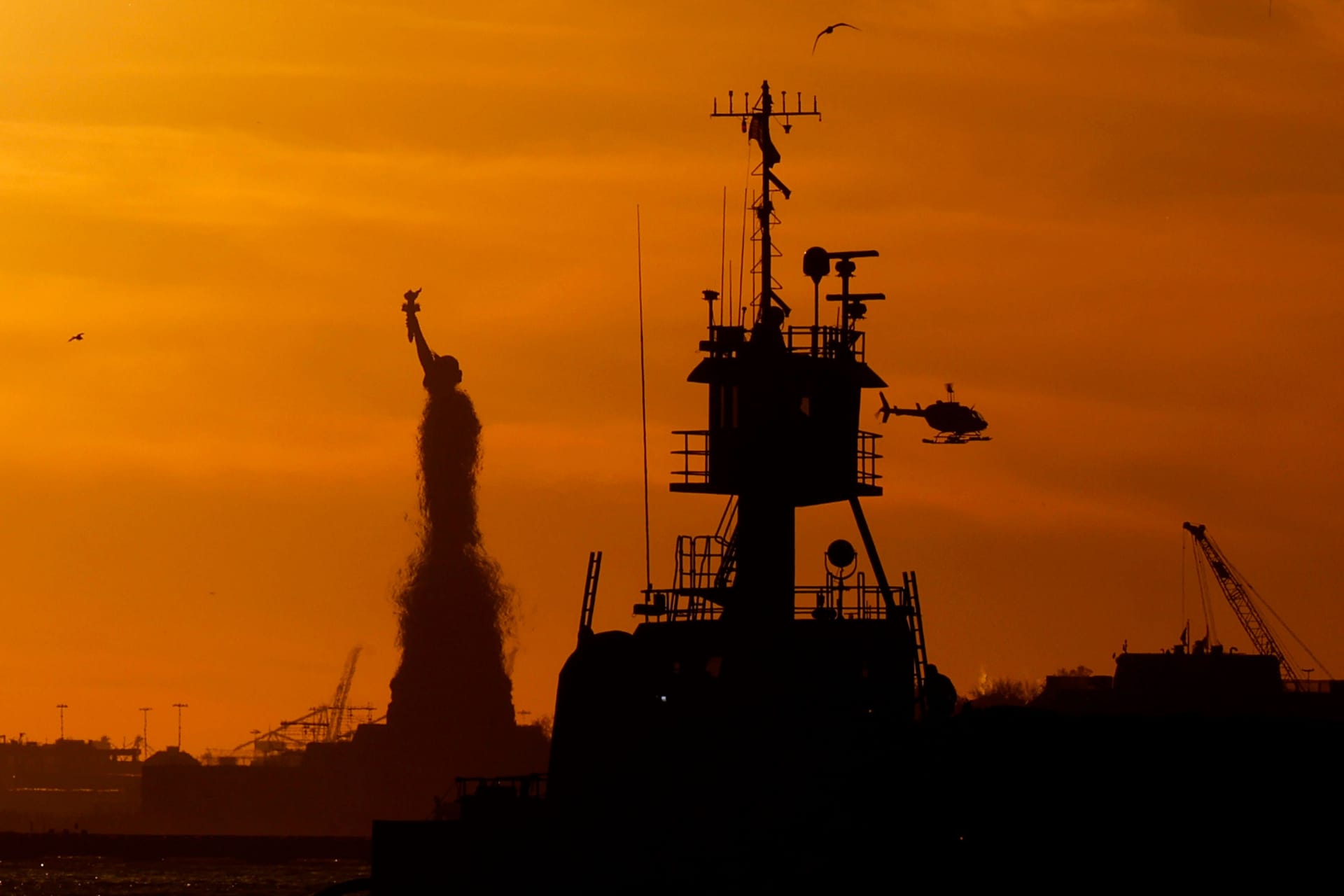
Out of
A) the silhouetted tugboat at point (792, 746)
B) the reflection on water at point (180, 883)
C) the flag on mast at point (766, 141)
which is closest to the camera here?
the silhouetted tugboat at point (792, 746)

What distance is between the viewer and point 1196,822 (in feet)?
198

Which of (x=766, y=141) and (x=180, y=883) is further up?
(x=766, y=141)

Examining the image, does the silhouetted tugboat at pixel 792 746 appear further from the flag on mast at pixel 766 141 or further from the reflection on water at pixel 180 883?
the reflection on water at pixel 180 883

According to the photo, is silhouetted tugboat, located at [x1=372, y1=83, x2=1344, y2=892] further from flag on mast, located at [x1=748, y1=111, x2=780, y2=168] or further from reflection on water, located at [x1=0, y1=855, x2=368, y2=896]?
reflection on water, located at [x1=0, y1=855, x2=368, y2=896]

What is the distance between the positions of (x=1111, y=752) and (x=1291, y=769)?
3.96m

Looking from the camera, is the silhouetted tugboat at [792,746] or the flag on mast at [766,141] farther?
the flag on mast at [766,141]

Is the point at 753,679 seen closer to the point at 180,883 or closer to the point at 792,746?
the point at 792,746

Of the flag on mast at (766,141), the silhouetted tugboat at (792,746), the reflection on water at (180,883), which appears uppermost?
the flag on mast at (766,141)

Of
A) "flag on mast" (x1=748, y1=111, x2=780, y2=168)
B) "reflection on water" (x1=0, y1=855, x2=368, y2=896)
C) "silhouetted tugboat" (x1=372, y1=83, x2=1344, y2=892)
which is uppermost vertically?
"flag on mast" (x1=748, y1=111, x2=780, y2=168)

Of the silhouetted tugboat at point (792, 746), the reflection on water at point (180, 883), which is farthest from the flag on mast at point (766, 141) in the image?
the reflection on water at point (180, 883)

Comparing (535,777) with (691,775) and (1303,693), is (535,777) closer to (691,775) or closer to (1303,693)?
(691,775)

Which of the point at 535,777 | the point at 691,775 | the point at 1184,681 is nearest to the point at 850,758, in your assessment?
the point at 691,775

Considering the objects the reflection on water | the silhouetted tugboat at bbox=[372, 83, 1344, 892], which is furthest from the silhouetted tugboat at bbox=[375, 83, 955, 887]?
Result: the reflection on water

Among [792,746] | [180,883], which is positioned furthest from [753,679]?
[180,883]
